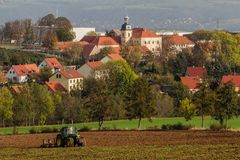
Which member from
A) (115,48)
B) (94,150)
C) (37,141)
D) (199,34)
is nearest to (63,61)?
(115,48)

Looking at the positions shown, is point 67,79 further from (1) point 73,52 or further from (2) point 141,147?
(2) point 141,147

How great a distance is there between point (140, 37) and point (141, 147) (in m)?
83.2

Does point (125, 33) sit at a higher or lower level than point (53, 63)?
higher

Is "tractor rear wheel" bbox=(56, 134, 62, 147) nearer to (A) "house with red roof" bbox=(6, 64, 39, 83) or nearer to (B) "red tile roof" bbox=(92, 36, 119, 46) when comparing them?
(A) "house with red roof" bbox=(6, 64, 39, 83)

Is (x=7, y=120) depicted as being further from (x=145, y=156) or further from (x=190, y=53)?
(x=190, y=53)

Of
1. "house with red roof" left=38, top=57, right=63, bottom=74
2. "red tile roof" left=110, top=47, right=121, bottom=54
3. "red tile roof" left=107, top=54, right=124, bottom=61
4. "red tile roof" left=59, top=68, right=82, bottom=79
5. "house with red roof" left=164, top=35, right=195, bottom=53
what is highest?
"house with red roof" left=164, top=35, right=195, bottom=53

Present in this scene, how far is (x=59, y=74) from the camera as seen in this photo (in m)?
69.2

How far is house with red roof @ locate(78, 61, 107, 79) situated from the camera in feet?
236

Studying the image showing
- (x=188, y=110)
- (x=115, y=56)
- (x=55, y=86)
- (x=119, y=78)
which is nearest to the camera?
(x=188, y=110)

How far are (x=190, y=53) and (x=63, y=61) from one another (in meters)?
17.3

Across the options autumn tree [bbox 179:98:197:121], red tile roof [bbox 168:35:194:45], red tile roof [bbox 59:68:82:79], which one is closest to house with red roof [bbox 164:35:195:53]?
red tile roof [bbox 168:35:194:45]

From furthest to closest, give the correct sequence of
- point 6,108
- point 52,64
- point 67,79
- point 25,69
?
point 52,64 < point 25,69 < point 67,79 < point 6,108

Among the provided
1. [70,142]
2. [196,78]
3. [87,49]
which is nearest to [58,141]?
[70,142]

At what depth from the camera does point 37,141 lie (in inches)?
1113
